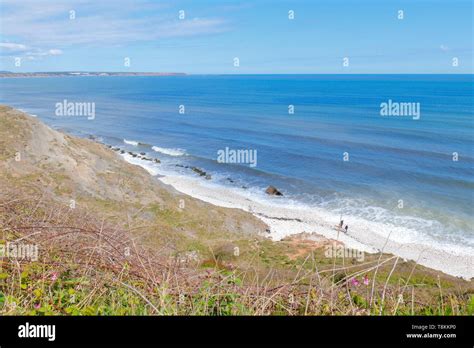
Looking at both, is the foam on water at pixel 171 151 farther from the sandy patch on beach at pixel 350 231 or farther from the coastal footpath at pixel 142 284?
the coastal footpath at pixel 142 284

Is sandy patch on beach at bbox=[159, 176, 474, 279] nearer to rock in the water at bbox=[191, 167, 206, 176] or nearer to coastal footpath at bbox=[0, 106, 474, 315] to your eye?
rock in the water at bbox=[191, 167, 206, 176]

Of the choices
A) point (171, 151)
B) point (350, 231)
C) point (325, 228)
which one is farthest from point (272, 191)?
point (171, 151)

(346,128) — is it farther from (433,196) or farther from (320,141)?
(433,196)

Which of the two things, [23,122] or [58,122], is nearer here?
[23,122]

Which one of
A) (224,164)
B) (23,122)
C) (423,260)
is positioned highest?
(23,122)

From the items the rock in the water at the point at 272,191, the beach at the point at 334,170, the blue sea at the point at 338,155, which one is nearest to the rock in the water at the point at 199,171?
the beach at the point at 334,170

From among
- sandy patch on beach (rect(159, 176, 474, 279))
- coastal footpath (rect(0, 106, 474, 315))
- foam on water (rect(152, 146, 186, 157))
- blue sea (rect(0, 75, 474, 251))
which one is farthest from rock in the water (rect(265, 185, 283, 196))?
coastal footpath (rect(0, 106, 474, 315))

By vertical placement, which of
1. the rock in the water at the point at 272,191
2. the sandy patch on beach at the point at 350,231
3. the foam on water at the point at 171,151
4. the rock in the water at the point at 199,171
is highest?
the foam on water at the point at 171,151

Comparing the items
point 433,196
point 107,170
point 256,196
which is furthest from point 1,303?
point 433,196
